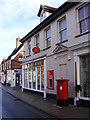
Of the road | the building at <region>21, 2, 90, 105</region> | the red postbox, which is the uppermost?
the building at <region>21, 2, 90, 105</region>

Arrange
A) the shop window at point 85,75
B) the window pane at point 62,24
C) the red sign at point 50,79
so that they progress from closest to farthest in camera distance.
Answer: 1. the shop window at point 85,75
2. the window pane at point 62,24
3. the red sign at point 50,79

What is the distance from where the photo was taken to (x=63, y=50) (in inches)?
494

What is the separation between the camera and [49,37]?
51.1 ft

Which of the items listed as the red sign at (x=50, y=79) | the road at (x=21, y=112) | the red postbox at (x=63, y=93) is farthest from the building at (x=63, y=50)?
the road at (x=21, y=112)

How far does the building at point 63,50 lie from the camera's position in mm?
10812

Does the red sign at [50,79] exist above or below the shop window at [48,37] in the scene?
below

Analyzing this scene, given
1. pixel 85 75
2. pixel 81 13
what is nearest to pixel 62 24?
pixel 81 13

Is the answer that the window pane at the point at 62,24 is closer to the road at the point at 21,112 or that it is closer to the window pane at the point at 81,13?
the window pane at the point at 81,13

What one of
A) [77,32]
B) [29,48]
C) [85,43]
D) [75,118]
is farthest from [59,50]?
[29,48]

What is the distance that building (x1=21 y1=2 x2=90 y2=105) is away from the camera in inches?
426

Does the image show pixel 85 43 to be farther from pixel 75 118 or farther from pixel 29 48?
pixel 29 48

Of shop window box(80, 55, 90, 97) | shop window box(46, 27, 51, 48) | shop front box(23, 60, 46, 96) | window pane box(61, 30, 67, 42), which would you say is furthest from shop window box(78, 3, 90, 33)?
shop front box(23, 60, 46, 96)

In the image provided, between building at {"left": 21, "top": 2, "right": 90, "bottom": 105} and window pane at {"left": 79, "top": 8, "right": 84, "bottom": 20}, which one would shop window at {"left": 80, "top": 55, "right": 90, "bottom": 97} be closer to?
building at {"left": 21, "top": 2, "right": 90, "bottom": 105}

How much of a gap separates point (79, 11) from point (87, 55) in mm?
2794
